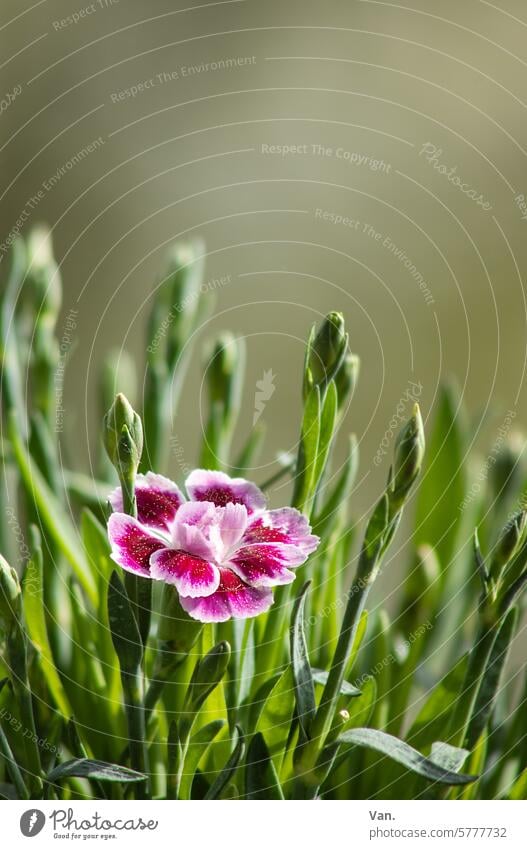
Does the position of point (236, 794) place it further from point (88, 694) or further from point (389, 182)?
point (389, 182)

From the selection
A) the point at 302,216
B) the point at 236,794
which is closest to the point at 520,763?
the point at 236,794

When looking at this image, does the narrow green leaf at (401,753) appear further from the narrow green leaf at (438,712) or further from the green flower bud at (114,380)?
the green flower bud at (114,380)

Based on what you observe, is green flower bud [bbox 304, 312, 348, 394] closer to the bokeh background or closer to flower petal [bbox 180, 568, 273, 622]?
flower petal [bbox 180, 568, 273, 622]
